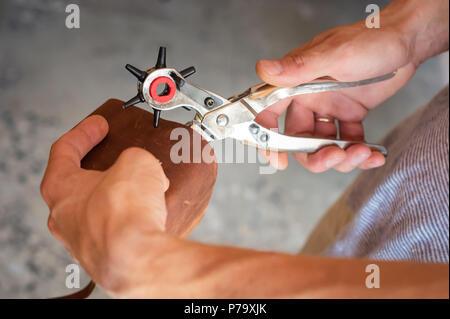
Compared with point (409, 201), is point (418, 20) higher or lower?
higher

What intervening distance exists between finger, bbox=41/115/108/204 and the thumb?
0.77ft

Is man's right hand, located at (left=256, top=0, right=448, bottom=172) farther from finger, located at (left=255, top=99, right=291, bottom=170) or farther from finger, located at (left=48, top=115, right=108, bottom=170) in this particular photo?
finger, located at (left=48, top=115, right=108, bottom=170)

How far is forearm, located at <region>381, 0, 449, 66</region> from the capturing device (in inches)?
29.3

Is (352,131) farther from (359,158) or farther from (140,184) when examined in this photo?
(140,184)

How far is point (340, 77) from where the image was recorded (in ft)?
2.31

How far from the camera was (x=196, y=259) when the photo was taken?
35 centimetres

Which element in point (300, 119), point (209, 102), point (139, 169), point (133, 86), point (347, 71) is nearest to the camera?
Result: point (139, 169)

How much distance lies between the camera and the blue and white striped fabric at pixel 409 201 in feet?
1.93

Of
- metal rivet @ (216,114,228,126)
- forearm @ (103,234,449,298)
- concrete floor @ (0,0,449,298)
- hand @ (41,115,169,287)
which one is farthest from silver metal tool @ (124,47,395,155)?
concrete floor @ (0,0,449,298)

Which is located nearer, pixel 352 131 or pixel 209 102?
pixel 209 102

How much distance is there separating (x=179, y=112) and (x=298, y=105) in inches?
17.4

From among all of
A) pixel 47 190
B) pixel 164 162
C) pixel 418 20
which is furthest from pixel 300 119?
pixel 47 190

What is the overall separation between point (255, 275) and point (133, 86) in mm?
949

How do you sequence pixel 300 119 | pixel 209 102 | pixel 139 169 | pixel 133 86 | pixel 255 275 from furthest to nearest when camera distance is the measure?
1. pixel 133 86
2. pixel 300 119
3. pixel 209 102
4. pixel 139 169
5. pixel 255 275
